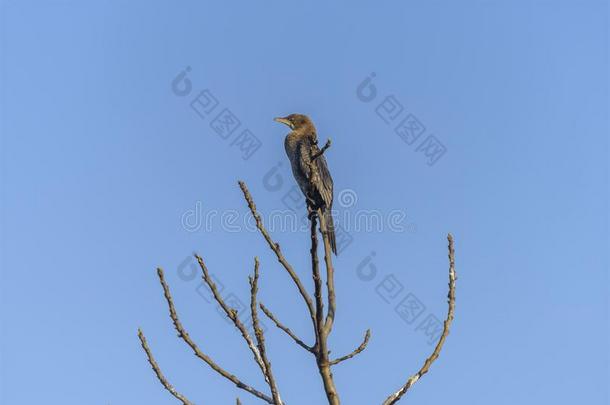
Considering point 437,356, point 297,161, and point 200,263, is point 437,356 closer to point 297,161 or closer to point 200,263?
point 200,263

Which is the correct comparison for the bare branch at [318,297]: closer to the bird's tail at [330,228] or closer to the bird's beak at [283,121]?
the bird's tail at [330,228]

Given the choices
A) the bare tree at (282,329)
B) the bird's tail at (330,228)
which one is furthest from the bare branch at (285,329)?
the bird's tail at (330,228)

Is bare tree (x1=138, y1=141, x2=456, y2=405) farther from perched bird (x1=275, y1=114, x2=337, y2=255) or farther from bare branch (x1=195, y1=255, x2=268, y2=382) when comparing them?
perched bird (x1=275, y1=114, x2=337, y2=255)

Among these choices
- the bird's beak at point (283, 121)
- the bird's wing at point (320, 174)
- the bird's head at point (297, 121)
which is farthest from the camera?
the bird's beak at point (283, 121)

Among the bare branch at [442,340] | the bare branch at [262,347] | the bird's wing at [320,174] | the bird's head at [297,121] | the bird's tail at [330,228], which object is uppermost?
the bird's head at [297,121]

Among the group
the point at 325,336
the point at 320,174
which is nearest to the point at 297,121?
the point at 320,174

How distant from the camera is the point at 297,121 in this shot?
880 centimetres

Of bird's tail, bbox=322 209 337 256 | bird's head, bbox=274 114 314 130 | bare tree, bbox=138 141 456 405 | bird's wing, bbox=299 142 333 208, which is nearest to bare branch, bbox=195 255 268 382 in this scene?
bare tree, bbox=138 141 456 405

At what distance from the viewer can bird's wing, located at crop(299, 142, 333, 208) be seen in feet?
23.9

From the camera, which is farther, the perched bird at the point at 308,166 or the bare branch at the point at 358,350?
the perched bird at the point at 308,166

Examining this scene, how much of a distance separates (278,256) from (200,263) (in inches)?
Result: 14.4

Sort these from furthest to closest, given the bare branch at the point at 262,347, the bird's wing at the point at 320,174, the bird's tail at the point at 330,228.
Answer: the bird's wing at the point at 320,174
the bird's tail at the point at 330,228
the bare branch at the point at 262,347

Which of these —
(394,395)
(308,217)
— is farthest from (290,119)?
(394,395)

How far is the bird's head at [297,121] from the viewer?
8742mm
